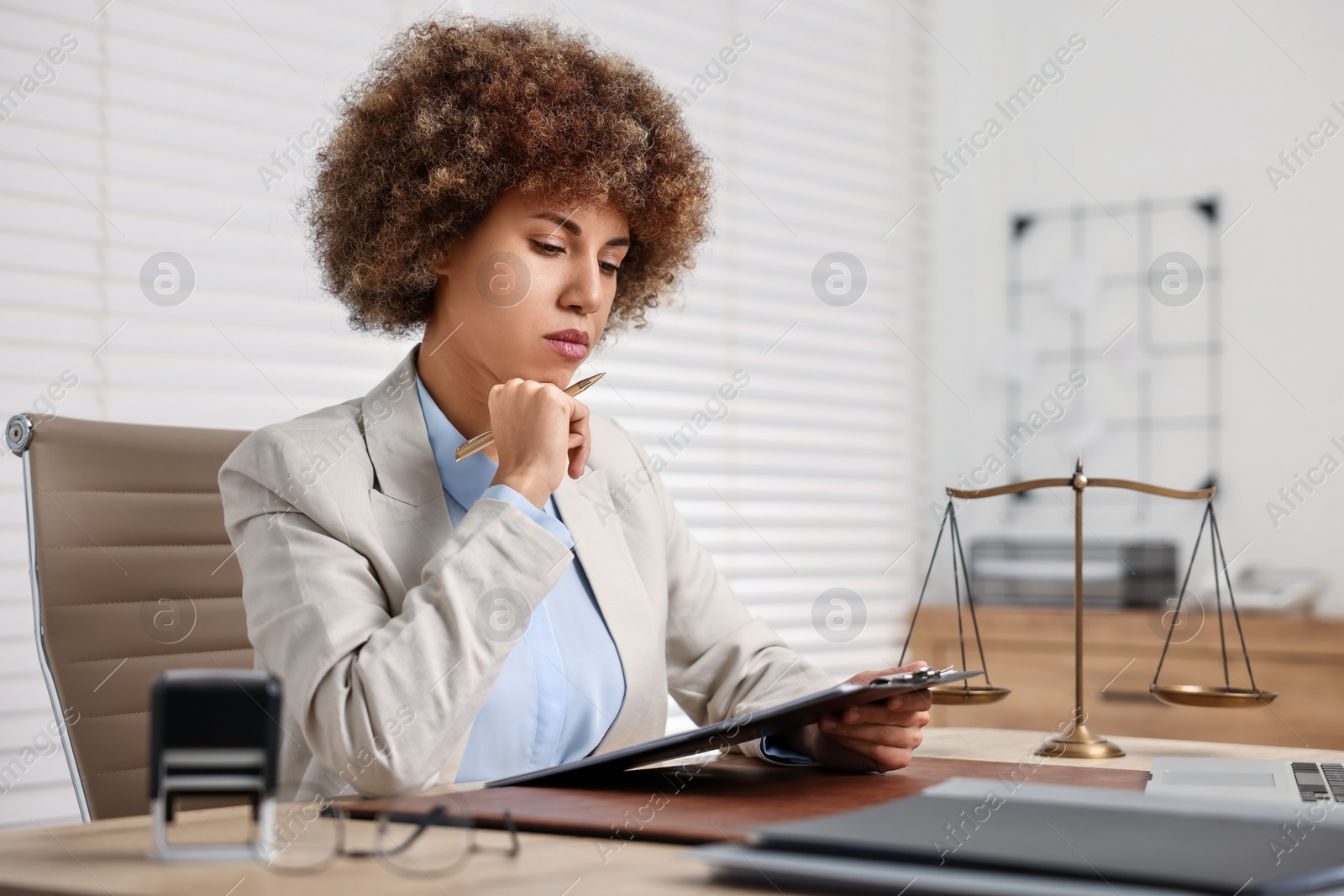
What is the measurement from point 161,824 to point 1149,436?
116 inches

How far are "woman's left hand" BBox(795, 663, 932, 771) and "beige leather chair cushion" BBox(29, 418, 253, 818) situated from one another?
0.70 metres

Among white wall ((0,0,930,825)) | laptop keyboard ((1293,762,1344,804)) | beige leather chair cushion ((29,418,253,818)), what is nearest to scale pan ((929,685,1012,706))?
laptop keyboard ((1293,762,1344,804))

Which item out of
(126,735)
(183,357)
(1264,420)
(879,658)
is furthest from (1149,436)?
(126,735)

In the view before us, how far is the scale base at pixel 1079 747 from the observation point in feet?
3.95

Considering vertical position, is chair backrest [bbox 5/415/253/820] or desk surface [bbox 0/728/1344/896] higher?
chair backrest [bbox 5/415/253/820]

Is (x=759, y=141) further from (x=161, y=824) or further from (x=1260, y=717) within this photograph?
(x=161, y=824)

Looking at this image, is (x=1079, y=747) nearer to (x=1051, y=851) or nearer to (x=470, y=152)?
(x=1051, y=851)

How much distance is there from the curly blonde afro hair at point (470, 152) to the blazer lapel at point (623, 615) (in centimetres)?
34

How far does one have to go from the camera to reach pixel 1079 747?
1.21 m

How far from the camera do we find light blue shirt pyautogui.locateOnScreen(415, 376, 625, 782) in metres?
1.22

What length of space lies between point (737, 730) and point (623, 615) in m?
0.49

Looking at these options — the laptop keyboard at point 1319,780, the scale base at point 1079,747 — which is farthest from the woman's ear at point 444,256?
the laptop keyboard at point 1319,780

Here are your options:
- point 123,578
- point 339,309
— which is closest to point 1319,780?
point 123,578

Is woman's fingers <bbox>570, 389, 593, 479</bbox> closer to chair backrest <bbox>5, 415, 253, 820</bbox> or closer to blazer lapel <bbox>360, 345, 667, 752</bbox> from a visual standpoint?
blazer lapel <bbox>360, 345, 667, 752</bbox>
